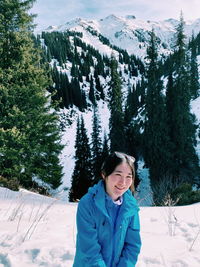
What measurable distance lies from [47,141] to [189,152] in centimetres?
1761

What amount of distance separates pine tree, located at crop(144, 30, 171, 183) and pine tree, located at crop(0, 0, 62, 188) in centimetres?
1371

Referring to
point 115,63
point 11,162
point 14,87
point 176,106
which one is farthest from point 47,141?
point 176,106

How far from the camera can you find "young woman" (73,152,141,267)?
79.0 inches

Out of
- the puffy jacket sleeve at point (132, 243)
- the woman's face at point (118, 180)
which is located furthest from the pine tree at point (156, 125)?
the woman's face at point (118, 180)

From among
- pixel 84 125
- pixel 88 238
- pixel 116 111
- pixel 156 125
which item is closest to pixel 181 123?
pixel 156 125

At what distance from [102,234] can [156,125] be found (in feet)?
76.5

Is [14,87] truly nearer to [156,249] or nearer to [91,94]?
[156,249]

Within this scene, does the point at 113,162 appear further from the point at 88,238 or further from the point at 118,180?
the point at 88,238

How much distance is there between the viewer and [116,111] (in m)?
25.9

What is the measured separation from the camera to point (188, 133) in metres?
26.0

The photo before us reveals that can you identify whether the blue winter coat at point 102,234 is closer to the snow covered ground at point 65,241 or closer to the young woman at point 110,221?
the young woman at point 110,221

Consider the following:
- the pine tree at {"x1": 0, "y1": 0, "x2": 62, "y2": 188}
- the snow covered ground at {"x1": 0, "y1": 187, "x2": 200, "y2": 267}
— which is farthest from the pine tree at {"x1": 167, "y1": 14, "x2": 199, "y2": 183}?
the snow covered ground at {"x1": 0, "y1": 187, "x2": 200, "y2": 267}

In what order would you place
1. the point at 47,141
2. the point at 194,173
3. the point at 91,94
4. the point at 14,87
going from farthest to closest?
the point at 91,94, the point at 194,173, the point at 47,141, the point at 14,87

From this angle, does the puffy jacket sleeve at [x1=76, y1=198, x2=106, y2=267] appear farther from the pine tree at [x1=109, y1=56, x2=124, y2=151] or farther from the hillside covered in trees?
the pine tree at [x1=109, y1=56, x2=124, y2=151]
